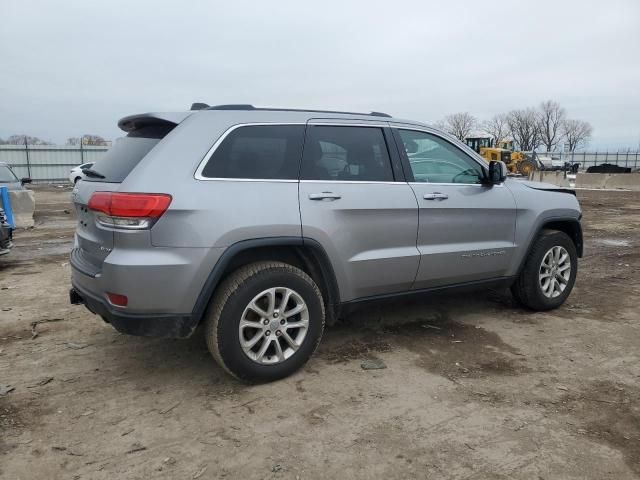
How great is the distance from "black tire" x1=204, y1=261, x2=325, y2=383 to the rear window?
0.99m

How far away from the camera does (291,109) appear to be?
379 centimetres

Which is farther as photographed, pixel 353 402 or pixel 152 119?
pixel 152 119

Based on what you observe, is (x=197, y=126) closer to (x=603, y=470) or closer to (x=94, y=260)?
(x=94, y=260)

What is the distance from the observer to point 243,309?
3.29 m

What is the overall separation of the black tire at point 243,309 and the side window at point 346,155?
0.73 metres

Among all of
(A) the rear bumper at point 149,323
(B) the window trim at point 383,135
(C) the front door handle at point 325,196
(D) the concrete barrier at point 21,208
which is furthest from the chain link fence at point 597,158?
(A) the rear bumper at point 149,323

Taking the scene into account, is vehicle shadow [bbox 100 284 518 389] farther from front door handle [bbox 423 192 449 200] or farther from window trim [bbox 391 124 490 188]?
window trim [bbox 391 124 490 188]

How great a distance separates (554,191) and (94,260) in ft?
13.8

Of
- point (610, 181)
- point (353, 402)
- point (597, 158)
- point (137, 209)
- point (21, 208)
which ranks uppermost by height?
point (597, 158)

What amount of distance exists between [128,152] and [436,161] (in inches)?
97.2

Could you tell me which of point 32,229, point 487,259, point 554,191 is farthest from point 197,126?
point 32,229

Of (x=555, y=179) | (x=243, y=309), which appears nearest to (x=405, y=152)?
(x=243, y=309)

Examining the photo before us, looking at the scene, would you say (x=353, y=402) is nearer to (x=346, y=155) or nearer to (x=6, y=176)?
(x=346, y=155)

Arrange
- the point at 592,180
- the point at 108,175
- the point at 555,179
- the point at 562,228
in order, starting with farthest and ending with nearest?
the point at 592,180 → the point at 555,179 → the point at 562,228 → the point at 108,175
